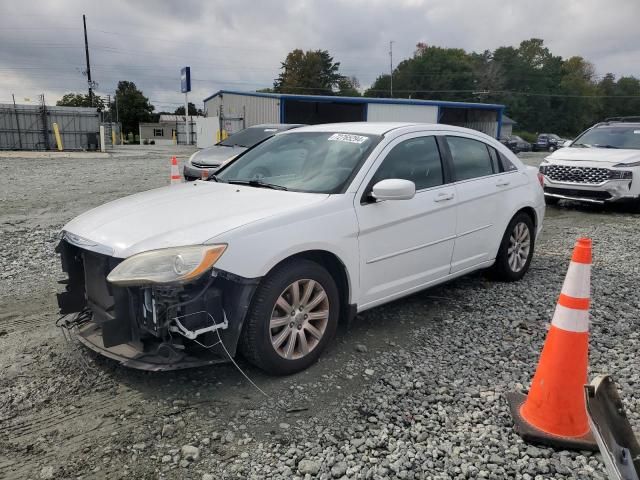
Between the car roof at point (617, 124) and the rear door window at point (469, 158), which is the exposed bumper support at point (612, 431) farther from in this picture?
the car roof at point (617, 124)

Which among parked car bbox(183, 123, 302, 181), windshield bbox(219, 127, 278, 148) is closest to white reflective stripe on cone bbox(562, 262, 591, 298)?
parked car bbox(183, 123, 302, 181)

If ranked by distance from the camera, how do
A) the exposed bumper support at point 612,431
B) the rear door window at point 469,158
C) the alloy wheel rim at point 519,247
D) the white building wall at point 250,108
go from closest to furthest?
the exposed bumper support at point 612,431
the rear door window at point 469,158
the alloy wheel rim at point 519,247
the white building wall at point 250,108

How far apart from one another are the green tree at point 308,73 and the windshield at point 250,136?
259 ft

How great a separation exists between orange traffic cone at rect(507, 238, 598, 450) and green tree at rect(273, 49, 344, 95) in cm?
8889

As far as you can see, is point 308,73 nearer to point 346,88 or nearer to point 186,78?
point 346,88

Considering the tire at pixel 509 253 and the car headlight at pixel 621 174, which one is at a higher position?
the car headlight at pixel 621 174

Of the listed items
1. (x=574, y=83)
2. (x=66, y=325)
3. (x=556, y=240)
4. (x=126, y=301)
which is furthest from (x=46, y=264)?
(x=574, y=83)

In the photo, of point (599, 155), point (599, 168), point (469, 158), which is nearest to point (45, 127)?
point (599, 155)

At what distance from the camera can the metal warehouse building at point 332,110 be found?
1328 inches

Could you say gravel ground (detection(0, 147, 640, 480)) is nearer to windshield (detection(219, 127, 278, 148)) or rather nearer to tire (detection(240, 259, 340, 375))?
tire (detection(240, 259, 340, 375))

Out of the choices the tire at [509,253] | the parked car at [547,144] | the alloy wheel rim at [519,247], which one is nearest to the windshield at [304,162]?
the tire at [509,253]

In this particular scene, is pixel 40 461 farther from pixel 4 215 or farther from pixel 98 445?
pixel 4 215

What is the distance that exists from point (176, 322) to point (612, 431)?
2346mm

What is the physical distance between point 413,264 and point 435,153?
104cm
